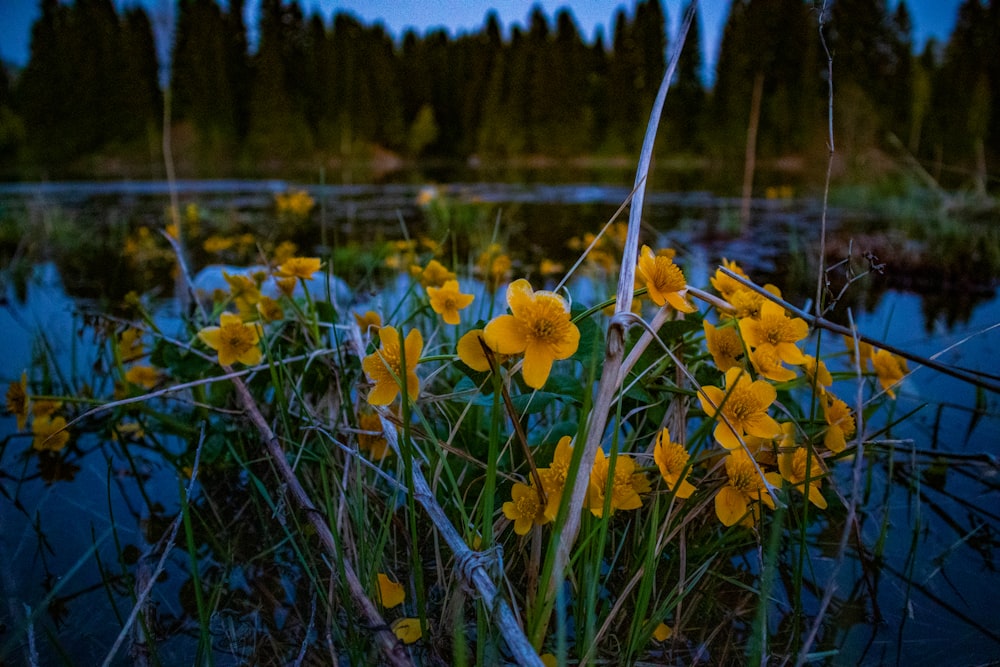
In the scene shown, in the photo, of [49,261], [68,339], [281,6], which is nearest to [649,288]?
[68,339]

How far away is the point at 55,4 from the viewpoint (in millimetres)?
21484

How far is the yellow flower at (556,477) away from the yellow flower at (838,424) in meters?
0.34

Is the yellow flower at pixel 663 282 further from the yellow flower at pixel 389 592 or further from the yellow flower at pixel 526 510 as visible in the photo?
the yellow flower at pixel 389 592

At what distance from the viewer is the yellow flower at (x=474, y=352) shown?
1.93 feet

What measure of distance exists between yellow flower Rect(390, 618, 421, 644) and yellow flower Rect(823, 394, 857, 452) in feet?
1.81

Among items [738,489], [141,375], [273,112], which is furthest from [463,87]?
[738,489]

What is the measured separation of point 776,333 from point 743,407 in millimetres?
108

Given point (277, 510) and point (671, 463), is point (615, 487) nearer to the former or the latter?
point (671, 463)

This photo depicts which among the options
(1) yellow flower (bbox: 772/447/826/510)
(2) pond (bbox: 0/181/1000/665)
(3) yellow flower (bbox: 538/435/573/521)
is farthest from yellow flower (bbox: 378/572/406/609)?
(1) yellow flower (bbox: 772/447/826/510)

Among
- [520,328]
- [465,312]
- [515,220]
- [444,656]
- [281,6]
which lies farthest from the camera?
[281,6]

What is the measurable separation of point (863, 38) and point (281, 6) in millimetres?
24367

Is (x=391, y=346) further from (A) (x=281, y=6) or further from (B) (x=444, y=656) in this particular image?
(A) (x=281, y=6)

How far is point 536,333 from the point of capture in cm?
58

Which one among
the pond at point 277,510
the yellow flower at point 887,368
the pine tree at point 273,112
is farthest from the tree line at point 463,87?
the yellow flower at point 887,368
